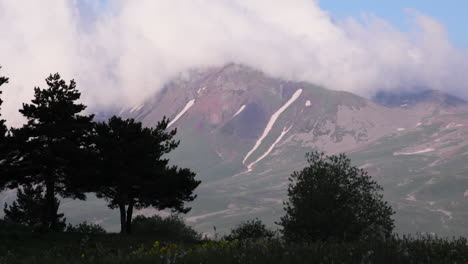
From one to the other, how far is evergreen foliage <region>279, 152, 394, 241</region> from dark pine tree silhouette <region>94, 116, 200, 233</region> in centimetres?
1231

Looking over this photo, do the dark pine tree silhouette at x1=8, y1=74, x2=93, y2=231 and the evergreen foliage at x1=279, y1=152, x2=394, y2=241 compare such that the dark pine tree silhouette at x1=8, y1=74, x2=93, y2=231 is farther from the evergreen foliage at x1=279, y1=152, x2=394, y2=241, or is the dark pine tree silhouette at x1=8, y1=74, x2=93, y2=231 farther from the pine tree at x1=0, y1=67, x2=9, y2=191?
the evergreen foliage at x1=279, y1=152, x2=394, y2=241

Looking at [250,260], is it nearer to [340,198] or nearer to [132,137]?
[132,137]

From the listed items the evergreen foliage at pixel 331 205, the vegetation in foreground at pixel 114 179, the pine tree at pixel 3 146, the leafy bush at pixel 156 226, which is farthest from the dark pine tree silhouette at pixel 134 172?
the evergreen foliage at pixel 331 205

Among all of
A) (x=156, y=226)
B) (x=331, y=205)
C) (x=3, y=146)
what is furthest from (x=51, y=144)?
(x=331, y=205)

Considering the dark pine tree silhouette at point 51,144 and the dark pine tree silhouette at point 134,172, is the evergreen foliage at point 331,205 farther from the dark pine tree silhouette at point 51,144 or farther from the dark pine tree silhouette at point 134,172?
the dark pine tree silhouette at point 51,144

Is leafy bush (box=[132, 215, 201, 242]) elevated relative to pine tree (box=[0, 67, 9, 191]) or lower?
lower

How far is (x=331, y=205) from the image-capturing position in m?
54.3

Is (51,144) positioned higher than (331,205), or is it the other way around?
(51,144)

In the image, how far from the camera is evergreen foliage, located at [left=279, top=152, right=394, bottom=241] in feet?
173

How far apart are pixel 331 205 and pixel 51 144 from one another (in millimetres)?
29102

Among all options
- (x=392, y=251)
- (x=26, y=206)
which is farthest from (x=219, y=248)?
(x=26, y=206)

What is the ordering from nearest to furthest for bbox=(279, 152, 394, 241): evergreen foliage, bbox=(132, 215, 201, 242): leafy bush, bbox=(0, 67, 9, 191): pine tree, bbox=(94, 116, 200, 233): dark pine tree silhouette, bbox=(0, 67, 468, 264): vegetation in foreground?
bbox=(0, 67, 9, 191): pine tree → bbox=(0, 67, 468, 264): vegetation in foreground → bbox=(94, 116, 200, 233): dark pine tree silhouette → bbox=(279, 152, 394, 241): evergreen foliage → bbox=(132, 215, 201, 242): leafy bush

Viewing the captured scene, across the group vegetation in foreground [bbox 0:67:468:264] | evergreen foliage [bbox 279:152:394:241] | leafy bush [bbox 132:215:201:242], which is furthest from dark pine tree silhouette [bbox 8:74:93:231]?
evergreen foliage [bbox 279:152:394:241]

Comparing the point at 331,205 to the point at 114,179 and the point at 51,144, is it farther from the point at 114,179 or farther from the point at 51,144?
the point at 51,144
